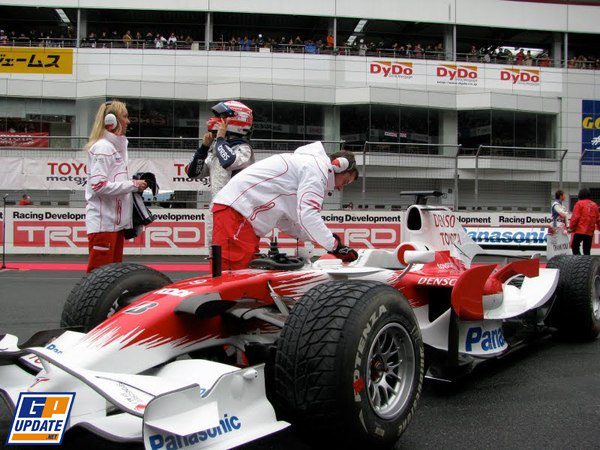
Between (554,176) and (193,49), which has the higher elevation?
(193,49)

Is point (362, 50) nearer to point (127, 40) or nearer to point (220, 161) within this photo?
point (127, 40)

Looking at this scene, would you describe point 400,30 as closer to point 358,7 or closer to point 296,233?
point 358,7

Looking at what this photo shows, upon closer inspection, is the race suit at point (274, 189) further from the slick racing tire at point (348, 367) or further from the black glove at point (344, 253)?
the slick racing tire at point (348, 367)

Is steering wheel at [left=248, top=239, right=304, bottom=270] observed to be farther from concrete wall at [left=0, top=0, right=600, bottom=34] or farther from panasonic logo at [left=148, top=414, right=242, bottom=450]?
concrete wall at [left=0, top=0, right=600, bottom=34]

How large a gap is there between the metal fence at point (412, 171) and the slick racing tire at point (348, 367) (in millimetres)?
11057

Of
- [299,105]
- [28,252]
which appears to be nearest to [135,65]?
[299,105]

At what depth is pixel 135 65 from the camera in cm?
3005

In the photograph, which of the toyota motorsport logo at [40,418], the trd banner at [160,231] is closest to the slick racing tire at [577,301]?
the toyota motorsport logo at [40,418]

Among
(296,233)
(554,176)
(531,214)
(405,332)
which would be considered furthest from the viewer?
(554,176)

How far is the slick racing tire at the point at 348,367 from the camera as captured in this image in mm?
2254

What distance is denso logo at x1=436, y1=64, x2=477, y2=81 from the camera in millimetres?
32344

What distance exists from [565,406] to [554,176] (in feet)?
80.9

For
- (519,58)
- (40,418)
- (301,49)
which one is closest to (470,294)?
(40,418)

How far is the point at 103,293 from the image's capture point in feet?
10.4
